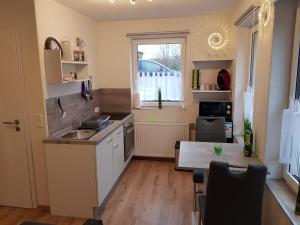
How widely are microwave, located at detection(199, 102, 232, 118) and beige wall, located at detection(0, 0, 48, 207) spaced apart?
7.21 feet

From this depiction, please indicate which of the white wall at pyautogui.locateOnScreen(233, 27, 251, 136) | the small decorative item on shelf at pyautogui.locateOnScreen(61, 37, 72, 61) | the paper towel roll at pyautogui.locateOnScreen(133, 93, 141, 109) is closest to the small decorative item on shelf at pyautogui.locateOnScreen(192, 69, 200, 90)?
the white wall at pyautogui.locateOnScreen(233, 27, 251, 136)

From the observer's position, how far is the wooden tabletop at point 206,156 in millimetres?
2073

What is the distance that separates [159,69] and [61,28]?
1734mm

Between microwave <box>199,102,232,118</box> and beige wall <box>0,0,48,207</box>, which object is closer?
beige wall <box>0,0,48,207</box>

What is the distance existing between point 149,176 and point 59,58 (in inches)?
85.0

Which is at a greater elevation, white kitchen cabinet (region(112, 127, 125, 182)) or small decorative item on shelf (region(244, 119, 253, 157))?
small decorative item on shelf (region(244, 119, 253, 157))

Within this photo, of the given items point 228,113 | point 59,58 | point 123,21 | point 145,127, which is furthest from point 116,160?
point 123,21

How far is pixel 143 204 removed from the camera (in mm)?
2914

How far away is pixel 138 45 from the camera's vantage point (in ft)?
13.4

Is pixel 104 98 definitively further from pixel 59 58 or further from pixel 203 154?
pixel 203 154

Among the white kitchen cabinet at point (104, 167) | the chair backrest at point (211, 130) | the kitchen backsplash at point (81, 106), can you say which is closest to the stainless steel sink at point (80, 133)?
the kitchen backsplash at point (81, 106)

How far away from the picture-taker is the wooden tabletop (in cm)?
207

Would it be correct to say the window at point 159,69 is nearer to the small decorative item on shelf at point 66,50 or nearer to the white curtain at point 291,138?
the small decorative item on shelf at point 66,50

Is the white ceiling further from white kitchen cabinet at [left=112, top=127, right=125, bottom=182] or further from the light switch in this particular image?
white kitchen cabinet at [left=112, top=127, right=125, bottom=182]
